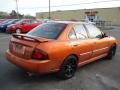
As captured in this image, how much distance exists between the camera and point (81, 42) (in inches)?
252

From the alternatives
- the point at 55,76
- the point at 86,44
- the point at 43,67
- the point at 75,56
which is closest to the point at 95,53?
the point at 86,44

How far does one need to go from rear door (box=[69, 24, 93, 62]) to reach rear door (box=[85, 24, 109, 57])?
0.94ft

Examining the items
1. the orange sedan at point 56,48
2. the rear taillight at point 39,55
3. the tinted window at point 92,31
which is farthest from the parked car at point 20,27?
the rear taillight at point 39,55

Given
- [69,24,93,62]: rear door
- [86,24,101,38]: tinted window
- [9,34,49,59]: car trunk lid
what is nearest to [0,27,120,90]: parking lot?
[69,24,93,62]: rear door

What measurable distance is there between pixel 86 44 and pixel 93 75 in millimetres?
931

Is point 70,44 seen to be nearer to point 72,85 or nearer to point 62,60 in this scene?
point 62,60

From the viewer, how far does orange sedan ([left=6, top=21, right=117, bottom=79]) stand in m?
5.33

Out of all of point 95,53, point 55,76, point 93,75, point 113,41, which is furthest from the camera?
point 113,41

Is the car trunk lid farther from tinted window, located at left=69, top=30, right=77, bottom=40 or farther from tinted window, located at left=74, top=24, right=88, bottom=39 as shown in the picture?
tinted window, located at left=74, top=24, right=88, bottom=39

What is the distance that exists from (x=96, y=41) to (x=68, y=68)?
169cm

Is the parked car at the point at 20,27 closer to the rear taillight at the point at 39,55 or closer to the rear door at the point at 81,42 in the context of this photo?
the rear door at the point at 81,42

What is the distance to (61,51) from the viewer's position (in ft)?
18.5

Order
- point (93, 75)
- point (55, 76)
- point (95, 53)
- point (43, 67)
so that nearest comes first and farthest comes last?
point (43, 67), point (55, 76), point (93, 75), point (95, 53)

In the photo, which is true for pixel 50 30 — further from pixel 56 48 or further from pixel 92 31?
pixel 92 31
